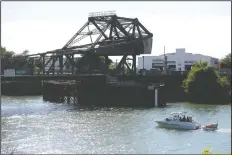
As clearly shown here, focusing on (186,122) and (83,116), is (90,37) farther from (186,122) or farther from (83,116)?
(186,122)

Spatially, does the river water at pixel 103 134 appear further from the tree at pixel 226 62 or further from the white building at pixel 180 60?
the white building at pixel 180 60

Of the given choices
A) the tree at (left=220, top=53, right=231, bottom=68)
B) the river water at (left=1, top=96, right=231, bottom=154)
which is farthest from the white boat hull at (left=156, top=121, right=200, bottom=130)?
the tree at (left=220, top=53, right=231, bottom=68)

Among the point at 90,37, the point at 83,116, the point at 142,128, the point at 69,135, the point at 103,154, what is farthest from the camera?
the point at 90,37

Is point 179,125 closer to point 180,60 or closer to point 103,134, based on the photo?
point 103,134

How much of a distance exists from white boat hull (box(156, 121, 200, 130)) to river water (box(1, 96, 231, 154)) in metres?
1.09

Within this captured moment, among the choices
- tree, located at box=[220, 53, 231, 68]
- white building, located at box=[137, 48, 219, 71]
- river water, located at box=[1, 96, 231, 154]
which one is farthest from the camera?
white building, located at box=[137, 48, 219, 71]

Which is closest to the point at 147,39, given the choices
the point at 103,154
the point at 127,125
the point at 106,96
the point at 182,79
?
the point at 182,79

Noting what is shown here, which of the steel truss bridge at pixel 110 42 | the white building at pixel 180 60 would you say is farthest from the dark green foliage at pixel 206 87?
the white building at pixel 180 60

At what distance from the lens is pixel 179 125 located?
5506cm

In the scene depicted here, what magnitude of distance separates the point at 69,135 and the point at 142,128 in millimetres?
9484

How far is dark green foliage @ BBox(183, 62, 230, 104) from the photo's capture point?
286 feet

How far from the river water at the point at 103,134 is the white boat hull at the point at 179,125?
1087 mm

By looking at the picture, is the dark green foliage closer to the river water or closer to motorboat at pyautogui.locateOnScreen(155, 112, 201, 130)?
the river water

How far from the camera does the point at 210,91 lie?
291 ft
